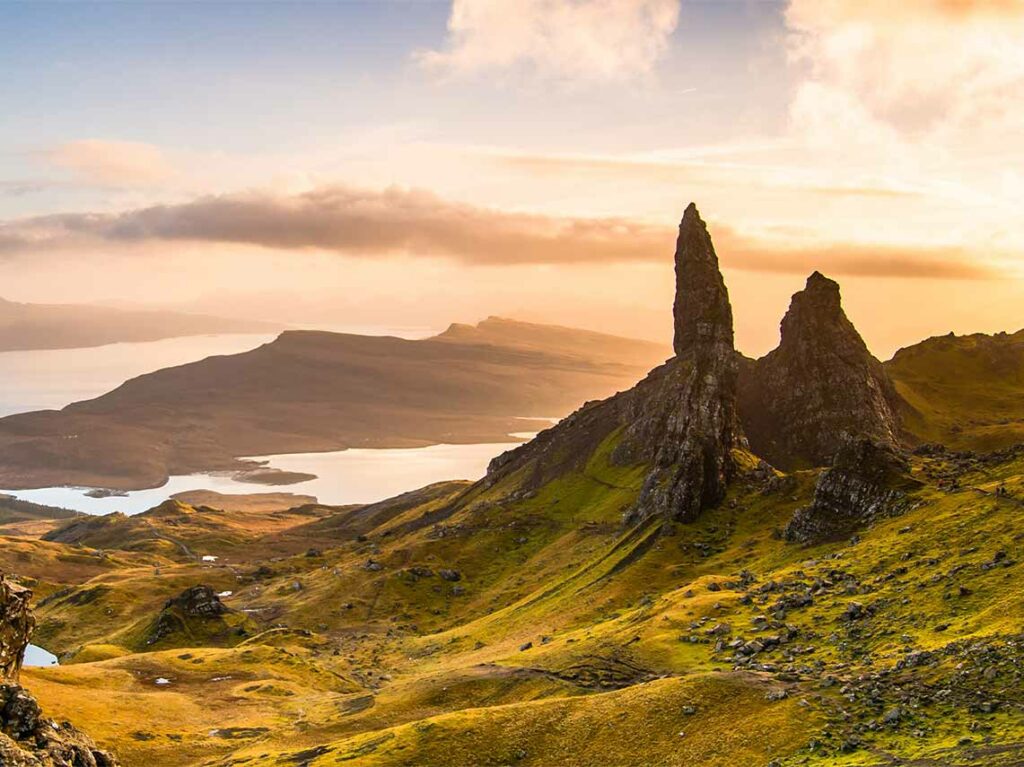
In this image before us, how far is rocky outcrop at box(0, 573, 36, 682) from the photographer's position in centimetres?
8706

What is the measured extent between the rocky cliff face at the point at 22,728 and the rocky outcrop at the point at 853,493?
121543 mm

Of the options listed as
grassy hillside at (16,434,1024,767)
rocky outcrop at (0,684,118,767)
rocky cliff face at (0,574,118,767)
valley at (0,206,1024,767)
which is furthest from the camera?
valley at (0,206,1024,767)

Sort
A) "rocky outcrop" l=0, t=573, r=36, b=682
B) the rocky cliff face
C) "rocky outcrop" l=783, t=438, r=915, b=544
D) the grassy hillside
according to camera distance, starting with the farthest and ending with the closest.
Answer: "rocky outcrop" l=783, t=438, r=915, b=544
"rocky outcrop" l=0, t=573, r=36, b=682
the grassy hillside
the rocky cliff face

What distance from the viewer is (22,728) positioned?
76.1m

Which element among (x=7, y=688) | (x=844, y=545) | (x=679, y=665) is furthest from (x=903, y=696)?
(x=7, y=688)

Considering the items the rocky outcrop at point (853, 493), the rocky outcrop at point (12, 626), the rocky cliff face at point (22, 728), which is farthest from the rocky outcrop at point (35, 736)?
the rocky outcrop at point (853, 493)

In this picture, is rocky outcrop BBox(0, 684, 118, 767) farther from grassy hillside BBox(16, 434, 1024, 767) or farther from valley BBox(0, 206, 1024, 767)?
valley BBox(0, 206, 1024, 767)

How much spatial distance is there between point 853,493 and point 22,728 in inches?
5274

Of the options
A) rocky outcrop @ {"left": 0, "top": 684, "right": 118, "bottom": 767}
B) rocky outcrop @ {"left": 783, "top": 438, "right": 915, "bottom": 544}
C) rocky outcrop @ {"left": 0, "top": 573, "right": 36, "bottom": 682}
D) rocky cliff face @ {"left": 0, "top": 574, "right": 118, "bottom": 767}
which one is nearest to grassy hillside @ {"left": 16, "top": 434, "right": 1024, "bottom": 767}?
rocky outcrop @ {"left": 783, "top": 438, "right": 915, "bottom": 544}

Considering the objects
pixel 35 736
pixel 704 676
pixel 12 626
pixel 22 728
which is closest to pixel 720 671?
pixel 704 676

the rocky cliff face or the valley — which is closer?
the rocky cliff face

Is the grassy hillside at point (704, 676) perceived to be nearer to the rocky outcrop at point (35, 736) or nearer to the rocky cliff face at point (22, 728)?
the rocky cliff face at point (22, 728)

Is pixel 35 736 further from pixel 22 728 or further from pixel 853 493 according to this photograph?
pixel 853 493

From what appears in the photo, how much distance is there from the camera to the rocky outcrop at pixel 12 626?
286 feet
